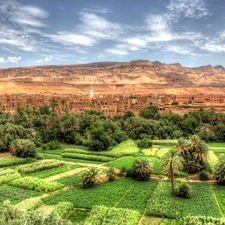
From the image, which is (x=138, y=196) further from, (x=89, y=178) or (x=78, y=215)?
(x=78, y=215)

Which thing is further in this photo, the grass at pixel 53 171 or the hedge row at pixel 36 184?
the grass at pixel 53 171

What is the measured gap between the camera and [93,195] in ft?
90.9

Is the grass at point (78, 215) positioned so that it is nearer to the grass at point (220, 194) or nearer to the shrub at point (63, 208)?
the shrub at point (63, 208)

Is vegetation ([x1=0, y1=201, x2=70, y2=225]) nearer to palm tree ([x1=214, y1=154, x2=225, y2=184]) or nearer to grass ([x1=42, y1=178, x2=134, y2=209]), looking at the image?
grass ([x1=42, y1=178, x2=134, y2=209])

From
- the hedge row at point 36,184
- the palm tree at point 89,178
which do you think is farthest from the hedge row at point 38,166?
the palm tree at point 89,178

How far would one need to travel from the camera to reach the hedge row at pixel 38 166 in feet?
117

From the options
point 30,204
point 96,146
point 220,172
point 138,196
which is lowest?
point 138,196

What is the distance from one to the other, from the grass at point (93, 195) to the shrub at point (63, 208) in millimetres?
840

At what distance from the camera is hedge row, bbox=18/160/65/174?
3571 cm

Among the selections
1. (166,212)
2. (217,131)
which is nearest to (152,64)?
(217,131)

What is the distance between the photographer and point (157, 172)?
3534cm

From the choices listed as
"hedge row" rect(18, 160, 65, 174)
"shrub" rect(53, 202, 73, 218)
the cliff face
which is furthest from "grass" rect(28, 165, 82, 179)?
the cliff face

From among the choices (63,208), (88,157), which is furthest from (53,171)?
(63,208)

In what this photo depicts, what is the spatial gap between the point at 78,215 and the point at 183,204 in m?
9.49
